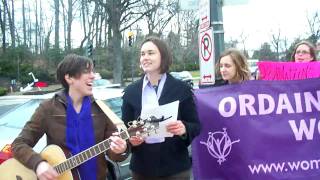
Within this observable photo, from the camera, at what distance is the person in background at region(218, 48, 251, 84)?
4.62 metres

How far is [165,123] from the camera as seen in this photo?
10.8ft

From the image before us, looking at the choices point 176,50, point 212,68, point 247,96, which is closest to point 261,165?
point 247,96

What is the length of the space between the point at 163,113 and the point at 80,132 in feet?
2.09

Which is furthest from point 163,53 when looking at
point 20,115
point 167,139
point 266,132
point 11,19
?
point 11,19

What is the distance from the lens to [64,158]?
3465mm

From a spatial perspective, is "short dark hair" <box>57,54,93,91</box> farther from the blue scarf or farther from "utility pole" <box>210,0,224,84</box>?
"utility pole" <box>210,0,224,84</box>

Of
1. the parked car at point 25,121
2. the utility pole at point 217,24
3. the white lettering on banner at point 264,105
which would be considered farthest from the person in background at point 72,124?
the utility pole at point 217,24

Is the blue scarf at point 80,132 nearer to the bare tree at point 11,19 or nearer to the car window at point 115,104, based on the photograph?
the car window at point 115,104

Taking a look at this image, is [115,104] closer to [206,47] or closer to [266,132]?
[206,47]

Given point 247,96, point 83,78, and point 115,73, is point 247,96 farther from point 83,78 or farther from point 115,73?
point 115,73

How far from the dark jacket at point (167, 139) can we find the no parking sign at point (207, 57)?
1.17m

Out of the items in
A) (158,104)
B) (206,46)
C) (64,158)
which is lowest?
(64,158)

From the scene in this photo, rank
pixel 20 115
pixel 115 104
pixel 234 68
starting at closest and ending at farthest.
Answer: pixel 234 68 < pixel 20 115 < pixel 115 104

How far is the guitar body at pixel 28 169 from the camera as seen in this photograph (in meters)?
3.47
